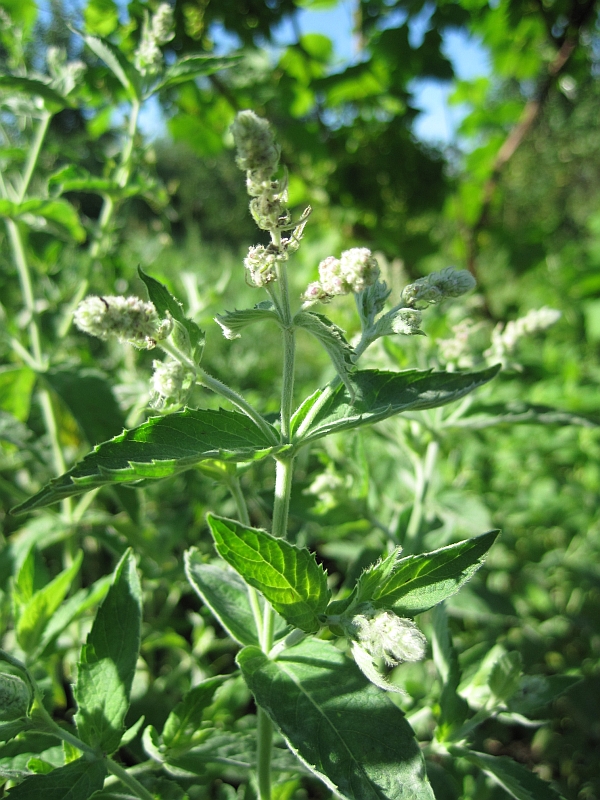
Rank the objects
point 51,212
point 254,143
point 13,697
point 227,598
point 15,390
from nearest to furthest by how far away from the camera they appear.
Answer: point 254,143 → point 13,697 → point 227,598 → point 51,212 → point 15,390

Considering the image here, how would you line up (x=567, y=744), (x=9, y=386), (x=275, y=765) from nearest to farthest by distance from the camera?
(x=275, y=765) → (x=9, y=386) → (x=567, y=744)

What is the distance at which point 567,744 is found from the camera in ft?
6.74

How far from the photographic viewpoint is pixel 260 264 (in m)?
0.77

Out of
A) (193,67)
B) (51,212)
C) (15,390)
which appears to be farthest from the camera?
(15,390)

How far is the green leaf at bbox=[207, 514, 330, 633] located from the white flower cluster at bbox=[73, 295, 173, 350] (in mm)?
241

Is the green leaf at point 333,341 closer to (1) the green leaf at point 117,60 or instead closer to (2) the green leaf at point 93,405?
(2) the green leaf at point 93,405

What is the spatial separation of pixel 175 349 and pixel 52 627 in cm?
76

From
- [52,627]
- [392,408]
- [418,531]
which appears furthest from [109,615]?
[418,531]

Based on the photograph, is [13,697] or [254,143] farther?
[13,697]

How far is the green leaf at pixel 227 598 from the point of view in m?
0.98

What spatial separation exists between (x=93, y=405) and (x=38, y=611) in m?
0.50

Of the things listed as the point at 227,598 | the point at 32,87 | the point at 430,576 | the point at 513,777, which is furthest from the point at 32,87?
the point at 513,777

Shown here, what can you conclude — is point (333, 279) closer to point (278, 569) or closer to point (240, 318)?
point (240, 318)

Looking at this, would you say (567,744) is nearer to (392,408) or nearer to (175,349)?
(392,408)
